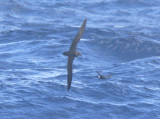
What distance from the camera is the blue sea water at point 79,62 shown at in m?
15.6

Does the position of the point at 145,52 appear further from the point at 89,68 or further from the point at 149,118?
the point at 149,118

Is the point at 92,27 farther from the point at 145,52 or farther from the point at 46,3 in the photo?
the point at 46,3

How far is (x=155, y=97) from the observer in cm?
1688

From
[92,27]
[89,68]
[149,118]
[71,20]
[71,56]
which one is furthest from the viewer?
[71,20]

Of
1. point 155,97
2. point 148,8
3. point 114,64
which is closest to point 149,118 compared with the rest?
point 155,97

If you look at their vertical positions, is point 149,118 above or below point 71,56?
below

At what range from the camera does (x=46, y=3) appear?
36156 mm

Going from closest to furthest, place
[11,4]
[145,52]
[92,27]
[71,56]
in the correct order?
[71,56]
[145,52]
[92,27]
[11,4]

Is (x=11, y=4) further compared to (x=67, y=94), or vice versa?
(x=11, y=4)

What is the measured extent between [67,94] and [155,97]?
3.51 metres

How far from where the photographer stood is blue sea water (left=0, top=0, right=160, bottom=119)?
51.2ft

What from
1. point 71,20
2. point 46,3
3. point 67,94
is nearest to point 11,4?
point 46,3

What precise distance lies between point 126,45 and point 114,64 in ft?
12.4

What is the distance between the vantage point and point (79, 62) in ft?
69.3
